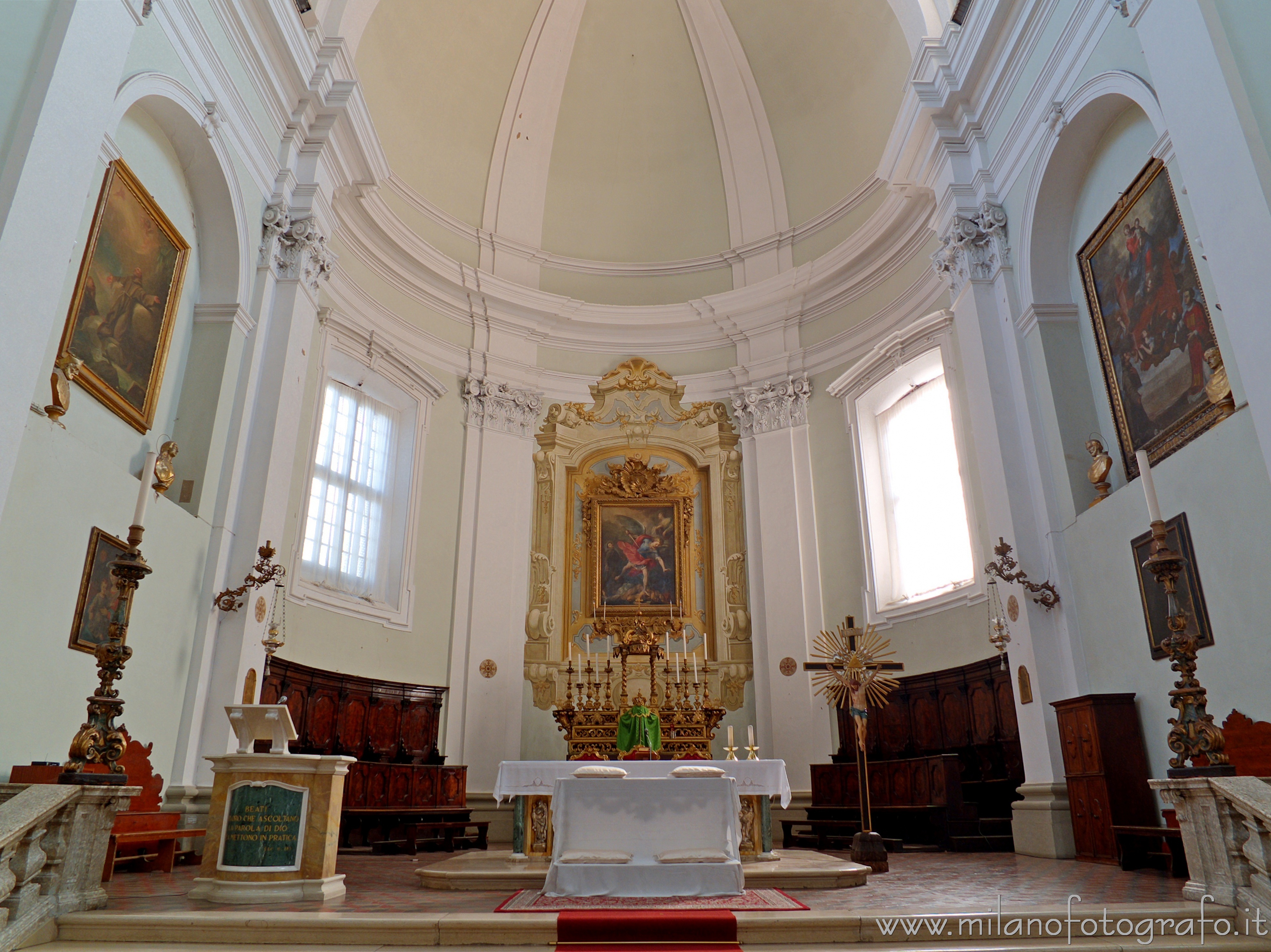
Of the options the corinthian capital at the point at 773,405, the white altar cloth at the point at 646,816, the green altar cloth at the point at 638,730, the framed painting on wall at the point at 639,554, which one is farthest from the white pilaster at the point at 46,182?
the corinthian capital at the point at 773,405

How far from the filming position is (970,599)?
394 inches

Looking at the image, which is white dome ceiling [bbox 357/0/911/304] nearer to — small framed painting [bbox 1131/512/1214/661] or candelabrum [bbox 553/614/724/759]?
candelabrum [bbox 553/614/724/759]

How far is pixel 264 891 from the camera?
507 centimetres

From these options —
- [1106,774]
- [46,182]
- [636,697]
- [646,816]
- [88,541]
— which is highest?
[46,182]

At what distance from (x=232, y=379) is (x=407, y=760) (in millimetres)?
4943

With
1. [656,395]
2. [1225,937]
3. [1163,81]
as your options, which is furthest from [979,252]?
[1225,937]

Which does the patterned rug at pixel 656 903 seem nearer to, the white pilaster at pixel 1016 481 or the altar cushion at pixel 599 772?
the altar cushion at pixel 599 772

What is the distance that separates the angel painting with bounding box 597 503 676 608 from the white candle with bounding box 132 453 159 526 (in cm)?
808

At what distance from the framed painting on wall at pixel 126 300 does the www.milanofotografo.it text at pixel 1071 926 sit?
6558 mm

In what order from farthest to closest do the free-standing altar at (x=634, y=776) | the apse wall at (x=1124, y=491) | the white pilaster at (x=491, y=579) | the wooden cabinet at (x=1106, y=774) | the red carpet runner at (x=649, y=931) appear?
the white pilaster at (x=491, y=579) < the free-standing altar at (x=634, y=776) < the wooden cabinet at (x=1106, y=774) < the apse wall at (x=1124, y=491) < the red carpet runner at (x=649, y=931)

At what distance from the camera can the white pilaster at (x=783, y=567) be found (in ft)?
37.8

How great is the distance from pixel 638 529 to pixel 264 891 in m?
8.41

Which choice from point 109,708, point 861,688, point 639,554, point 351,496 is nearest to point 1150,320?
point 861,688

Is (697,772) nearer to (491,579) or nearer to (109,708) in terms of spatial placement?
(109,708)
